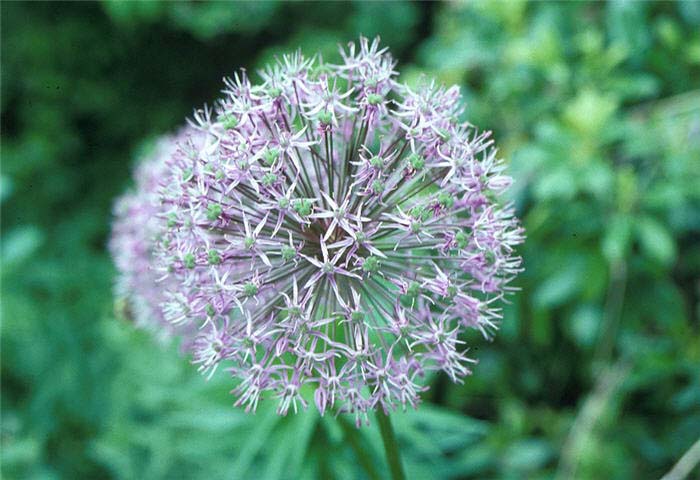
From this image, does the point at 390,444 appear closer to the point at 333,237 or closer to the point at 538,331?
the point at 333,237

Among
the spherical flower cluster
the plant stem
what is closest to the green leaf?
the spherical flower cluster

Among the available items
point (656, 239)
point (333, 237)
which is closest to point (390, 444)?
point (333, 237)

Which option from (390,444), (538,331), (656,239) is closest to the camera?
(390,444)

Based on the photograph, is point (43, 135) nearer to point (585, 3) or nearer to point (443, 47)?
point (443, 47)

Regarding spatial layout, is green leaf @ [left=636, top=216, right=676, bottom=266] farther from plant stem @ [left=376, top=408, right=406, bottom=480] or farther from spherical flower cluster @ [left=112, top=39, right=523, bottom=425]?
plant stem @ [left=376, top=408, right=406, bottom=480]

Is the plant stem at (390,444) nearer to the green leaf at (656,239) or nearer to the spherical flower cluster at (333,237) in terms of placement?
the spherical flower cluster at (333,237)

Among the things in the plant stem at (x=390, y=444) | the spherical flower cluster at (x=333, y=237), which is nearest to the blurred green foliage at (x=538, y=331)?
the plant stem at (x=390, y=444)
